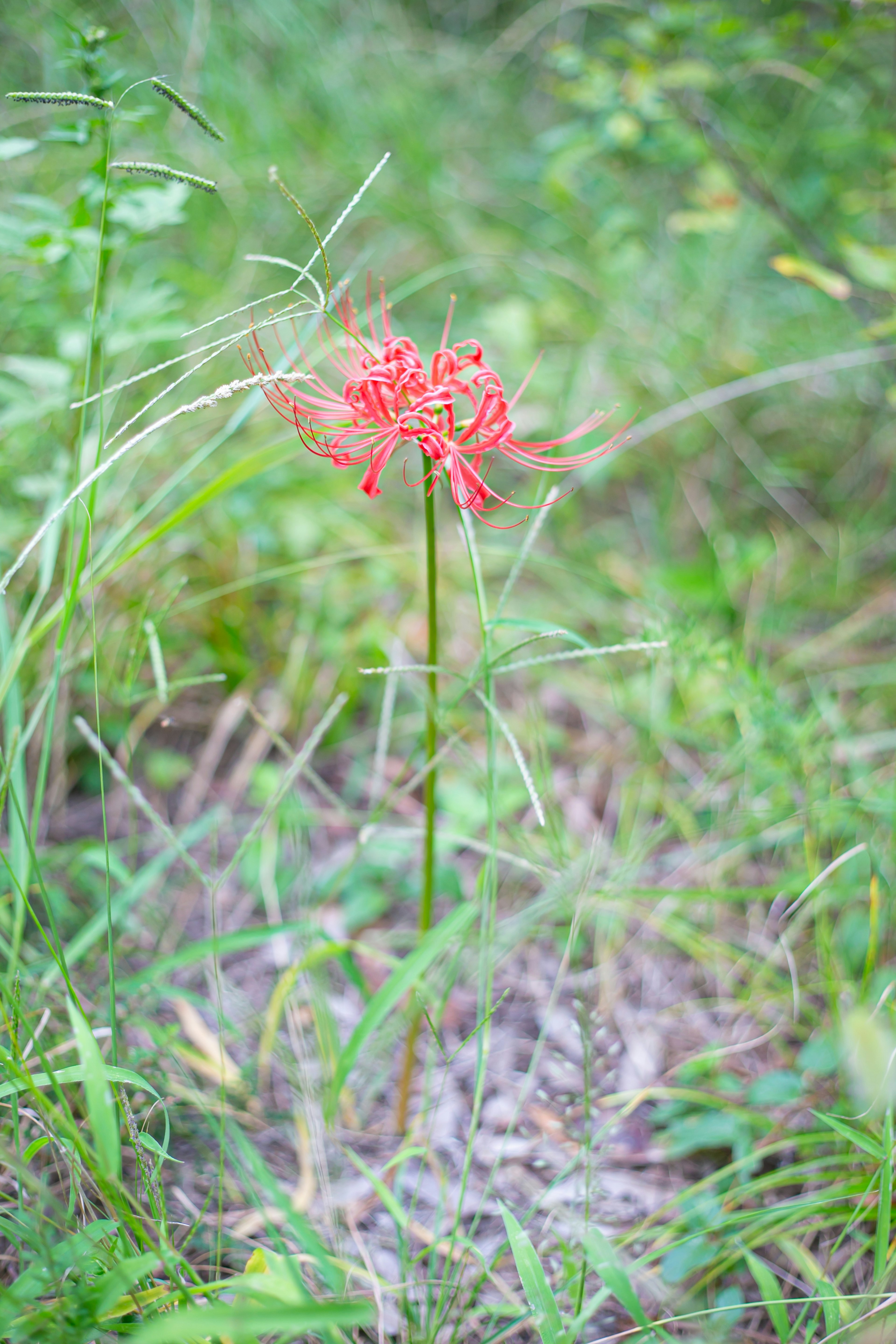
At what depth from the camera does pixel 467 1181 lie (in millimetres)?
1184

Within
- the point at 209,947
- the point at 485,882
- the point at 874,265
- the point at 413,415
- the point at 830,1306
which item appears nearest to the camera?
the point at 413,415

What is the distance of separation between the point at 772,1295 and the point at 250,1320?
692 millimetres

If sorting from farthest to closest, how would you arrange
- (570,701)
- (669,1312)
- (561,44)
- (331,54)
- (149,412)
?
(331,54)
(561,44)
(570,701)
(149,412)
(669,1312)

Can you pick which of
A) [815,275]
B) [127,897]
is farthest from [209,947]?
[815,275]

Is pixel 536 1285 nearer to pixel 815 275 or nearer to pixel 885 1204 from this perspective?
pixel 885 1204

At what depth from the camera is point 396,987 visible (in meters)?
0.97

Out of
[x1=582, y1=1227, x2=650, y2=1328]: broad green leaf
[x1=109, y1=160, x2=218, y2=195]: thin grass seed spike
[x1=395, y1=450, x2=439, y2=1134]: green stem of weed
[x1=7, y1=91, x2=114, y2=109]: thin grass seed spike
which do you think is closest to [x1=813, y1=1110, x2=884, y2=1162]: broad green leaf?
[x1=582, y1=1227, x2=650, y2=1328]: broad green leaf

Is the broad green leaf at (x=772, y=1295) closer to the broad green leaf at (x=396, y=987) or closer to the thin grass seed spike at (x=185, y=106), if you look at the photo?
the broad green leaf at (x=396, y=987)

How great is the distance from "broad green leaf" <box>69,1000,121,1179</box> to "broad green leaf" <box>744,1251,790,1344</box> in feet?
2.24

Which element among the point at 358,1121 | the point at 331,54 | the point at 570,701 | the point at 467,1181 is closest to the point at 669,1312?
the point at 467,1181

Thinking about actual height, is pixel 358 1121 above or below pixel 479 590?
below

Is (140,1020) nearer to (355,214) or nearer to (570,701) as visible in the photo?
(570,701)

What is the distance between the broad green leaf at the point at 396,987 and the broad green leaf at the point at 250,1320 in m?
0.35

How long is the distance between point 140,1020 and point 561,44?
2435 mm
